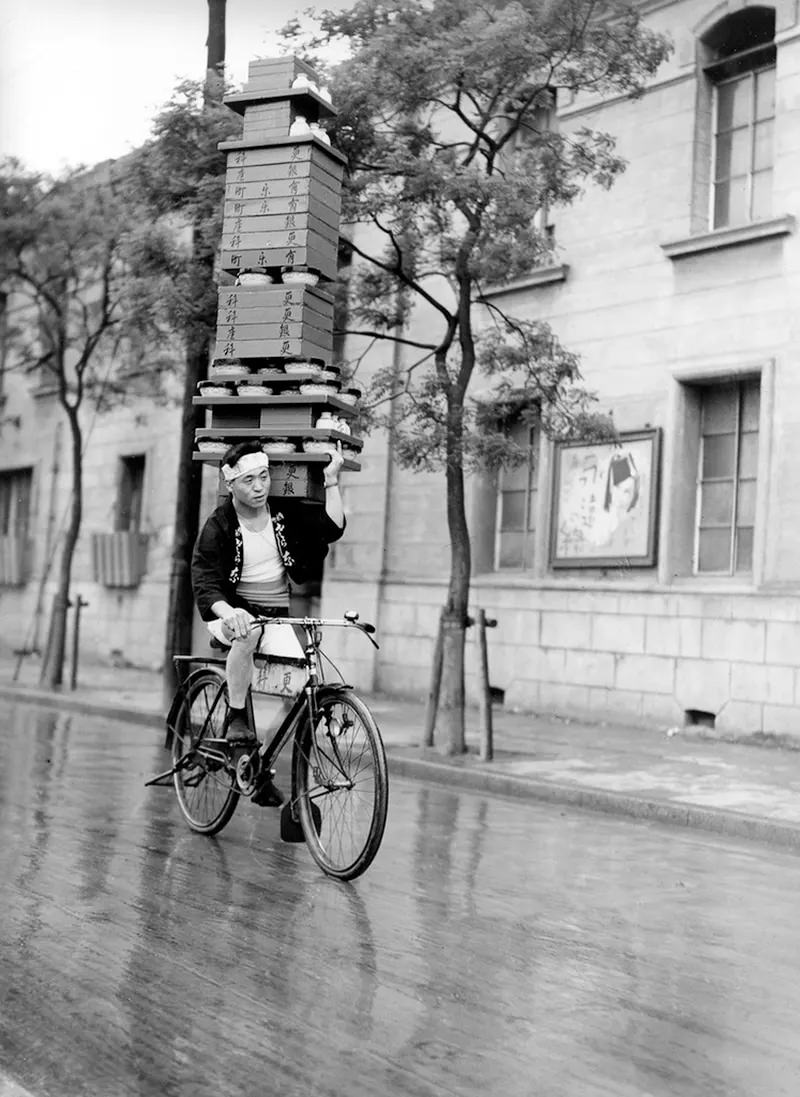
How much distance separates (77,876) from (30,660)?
18166 millimetres

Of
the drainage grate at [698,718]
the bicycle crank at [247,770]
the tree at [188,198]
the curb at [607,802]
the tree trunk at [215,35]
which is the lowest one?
the curb at [607,802]

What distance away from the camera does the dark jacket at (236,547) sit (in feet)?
21.1

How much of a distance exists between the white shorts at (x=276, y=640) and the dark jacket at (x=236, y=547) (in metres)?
0.11

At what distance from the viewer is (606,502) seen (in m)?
14.8

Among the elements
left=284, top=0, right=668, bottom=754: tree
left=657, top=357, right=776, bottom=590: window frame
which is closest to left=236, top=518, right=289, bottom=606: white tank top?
left=284, top=0, right=668, bottom=754: tree

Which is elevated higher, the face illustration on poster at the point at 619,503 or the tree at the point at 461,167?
the tree at the point at 461,167

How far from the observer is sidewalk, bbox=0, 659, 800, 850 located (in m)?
8.73

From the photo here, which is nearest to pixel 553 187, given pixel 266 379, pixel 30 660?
pixel 266 379

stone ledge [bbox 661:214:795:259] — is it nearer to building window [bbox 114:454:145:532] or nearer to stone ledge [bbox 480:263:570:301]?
stone ledge [bbox 480:263:570:301]

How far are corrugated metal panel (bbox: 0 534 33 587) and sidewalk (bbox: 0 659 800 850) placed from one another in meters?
11.2

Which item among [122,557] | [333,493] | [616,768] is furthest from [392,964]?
[122,557]

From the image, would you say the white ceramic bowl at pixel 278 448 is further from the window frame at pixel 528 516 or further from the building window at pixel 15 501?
the building window at pixel 15 501

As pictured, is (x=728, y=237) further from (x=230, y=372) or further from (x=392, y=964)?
(x=392, y=964)

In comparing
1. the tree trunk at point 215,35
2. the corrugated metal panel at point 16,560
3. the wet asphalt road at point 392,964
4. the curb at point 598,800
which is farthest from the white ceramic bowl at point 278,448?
the corrugated metal panel at point 16,560
